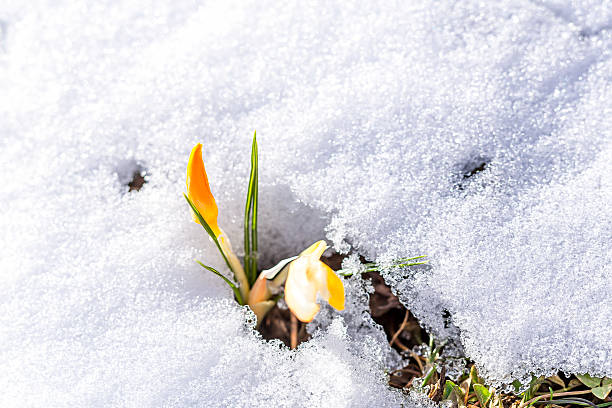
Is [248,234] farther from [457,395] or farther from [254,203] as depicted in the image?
[457,395]

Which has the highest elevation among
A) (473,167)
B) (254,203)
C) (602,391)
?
(254,203)

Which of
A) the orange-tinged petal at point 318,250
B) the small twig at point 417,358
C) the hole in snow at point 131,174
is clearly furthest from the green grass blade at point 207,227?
the small twig at point 417,358

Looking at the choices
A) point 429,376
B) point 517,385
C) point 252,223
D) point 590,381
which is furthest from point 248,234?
point 590,381

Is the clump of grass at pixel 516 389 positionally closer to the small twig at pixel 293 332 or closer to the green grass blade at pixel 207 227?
the small twig at pixel 293 332

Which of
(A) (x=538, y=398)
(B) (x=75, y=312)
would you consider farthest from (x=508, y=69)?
(B) (x=75, y=312)

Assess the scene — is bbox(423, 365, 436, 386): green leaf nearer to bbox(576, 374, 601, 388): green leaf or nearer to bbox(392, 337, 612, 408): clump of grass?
bbox(392, 337, 612, 408): clump of grass

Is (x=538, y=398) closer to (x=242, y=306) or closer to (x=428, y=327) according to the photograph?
(x=428, y=327)

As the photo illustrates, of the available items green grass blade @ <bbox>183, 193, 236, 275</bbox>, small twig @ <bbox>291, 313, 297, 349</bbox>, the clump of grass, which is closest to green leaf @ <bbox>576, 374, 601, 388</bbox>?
the clump of grass
